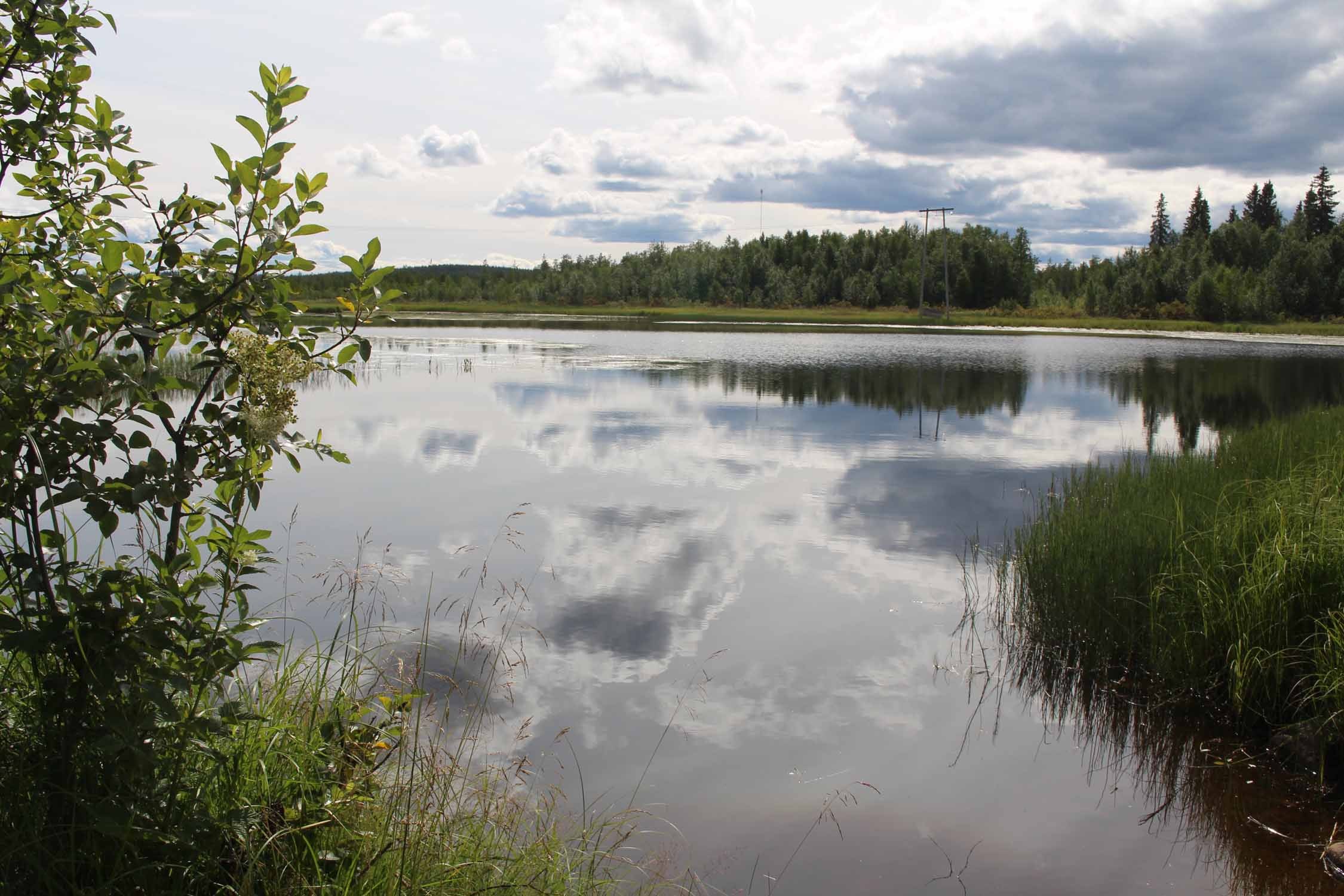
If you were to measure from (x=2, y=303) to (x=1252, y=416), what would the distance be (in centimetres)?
2452

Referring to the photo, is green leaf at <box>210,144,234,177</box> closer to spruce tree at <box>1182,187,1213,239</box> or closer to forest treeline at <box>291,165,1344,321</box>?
forest treeline at <box>291,165,1344,321</box>

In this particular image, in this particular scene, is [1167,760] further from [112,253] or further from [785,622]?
[112,253]

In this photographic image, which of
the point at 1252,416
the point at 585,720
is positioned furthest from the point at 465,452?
the point at 1252,416

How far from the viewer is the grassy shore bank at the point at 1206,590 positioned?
6.57m

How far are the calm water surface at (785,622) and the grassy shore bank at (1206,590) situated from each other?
0.62 meters

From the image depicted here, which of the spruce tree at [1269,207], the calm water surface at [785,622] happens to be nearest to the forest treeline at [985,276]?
the spruce tree at [1269,207]

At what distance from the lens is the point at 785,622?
342 inches

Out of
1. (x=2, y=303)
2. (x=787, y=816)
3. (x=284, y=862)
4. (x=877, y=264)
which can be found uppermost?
(x=877, y=264)

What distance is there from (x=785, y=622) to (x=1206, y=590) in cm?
336

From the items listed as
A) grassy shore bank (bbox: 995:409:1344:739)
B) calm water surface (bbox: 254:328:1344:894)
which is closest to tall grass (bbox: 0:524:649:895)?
calm water surface (bbox: 254:328:1344:894)

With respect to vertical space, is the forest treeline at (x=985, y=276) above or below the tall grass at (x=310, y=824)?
above

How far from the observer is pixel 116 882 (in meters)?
3.24

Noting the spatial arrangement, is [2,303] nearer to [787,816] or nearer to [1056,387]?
[787,816]

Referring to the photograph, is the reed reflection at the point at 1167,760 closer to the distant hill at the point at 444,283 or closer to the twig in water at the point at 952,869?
the twig in water at the point at 952,869
